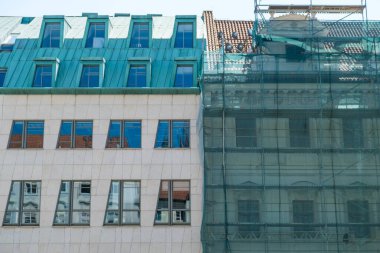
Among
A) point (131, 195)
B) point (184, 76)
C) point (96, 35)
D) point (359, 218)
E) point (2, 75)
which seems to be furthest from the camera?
point (96, 35)

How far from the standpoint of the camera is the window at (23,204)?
33.5 m

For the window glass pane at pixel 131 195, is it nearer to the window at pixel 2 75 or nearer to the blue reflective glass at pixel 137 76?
the blue reflective glass at pixel 137 76

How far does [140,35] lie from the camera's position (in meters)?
39.3

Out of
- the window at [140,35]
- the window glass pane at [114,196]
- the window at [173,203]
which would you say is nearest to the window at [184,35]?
the window at [140,35]

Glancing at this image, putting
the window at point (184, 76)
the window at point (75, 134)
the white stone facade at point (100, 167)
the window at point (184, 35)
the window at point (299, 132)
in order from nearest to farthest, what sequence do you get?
the white stone facade at point (100, 167) < the window at point (299, 132) < the window at point (75, 134) < the window at point (184, 76) < the window at point (184, 35)

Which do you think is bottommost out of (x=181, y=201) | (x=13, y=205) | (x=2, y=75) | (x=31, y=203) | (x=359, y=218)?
(x=359, y=218)

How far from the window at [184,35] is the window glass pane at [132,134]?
20.2 ft

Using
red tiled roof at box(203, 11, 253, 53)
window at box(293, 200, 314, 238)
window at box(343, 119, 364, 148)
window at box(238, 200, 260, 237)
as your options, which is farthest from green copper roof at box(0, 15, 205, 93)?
window at box(293, 200, 314, 238)

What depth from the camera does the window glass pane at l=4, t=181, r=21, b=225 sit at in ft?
110

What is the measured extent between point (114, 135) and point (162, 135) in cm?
246

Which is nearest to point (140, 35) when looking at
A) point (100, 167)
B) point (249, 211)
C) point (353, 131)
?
point (100, 167)

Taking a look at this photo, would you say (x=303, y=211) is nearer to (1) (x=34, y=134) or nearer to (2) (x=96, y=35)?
(1) (x=34, y=134)

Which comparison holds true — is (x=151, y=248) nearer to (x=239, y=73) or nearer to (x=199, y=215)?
(x=199, y=215)

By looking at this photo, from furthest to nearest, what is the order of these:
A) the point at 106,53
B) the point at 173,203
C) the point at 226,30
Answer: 1. the point at 226,30
2. the point at 106,53
3. the point at 173,203
